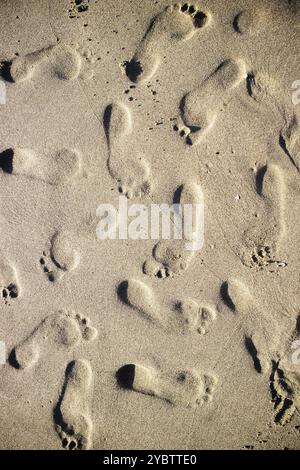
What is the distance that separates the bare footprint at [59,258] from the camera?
221 cm

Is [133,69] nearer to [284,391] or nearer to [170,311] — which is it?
[170,311]

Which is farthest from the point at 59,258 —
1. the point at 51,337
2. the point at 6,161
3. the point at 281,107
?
the point at 281,107

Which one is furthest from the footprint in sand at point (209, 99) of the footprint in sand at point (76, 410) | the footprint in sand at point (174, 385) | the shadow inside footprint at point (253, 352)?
the footprint in sand at point (76, 410)

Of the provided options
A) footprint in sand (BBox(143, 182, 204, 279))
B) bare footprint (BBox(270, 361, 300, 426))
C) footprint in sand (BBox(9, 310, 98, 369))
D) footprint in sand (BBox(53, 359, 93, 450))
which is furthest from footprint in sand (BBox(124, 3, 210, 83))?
bare footprint (BBox(270, 361, 300, 426))

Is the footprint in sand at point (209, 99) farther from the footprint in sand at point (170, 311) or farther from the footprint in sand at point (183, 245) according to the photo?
the footprint in sand at point (170, 311)

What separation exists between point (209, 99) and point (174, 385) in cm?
166

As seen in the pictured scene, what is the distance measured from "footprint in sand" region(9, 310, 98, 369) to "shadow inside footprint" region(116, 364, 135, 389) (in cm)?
25

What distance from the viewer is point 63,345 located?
2213mm

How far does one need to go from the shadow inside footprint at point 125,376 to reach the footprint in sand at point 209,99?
1345 millimetres

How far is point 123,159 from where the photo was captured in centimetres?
220

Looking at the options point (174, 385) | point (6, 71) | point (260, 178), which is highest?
point (6, 71)

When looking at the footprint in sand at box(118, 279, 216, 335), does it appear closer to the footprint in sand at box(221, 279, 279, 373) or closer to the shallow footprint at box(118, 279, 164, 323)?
the shallow footprint at box(118, 279, 164, 323)

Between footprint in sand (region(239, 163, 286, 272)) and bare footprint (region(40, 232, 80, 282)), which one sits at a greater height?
footprint in sand (region(239, 163, 286, 272))

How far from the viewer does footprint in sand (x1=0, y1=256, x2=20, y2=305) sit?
2.23m
